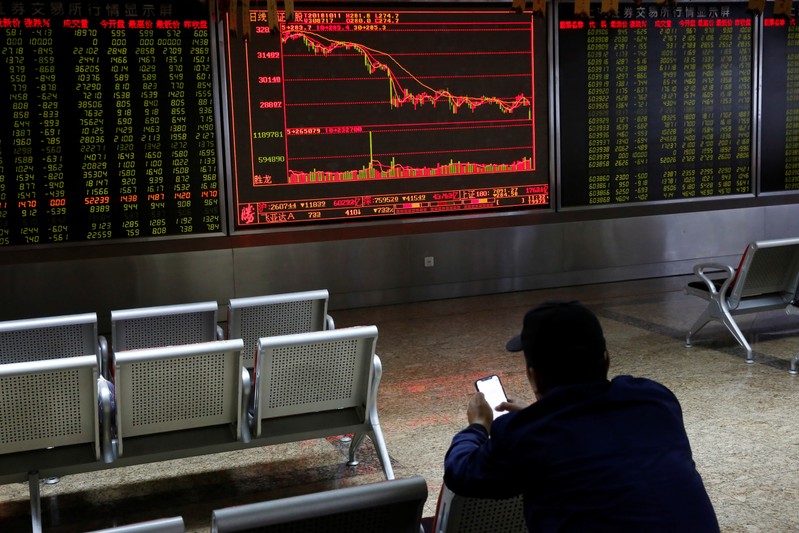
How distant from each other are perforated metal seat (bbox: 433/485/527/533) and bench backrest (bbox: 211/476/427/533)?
8.0 inches

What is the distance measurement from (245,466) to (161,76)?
4.16 m

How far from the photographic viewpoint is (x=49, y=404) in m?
3.50

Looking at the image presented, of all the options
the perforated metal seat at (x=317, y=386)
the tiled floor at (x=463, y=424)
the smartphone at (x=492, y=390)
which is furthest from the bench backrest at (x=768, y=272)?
the smartphone at (x=492, y=390)

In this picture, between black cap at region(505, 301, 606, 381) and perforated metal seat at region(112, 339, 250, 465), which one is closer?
black cap at region(505, 301, 606, 381)

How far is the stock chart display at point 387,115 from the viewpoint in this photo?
315 inches

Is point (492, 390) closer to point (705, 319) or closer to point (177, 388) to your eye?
point (177, 388)

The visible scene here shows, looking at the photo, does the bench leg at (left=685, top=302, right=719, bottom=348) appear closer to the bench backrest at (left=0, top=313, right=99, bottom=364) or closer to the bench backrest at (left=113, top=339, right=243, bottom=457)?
the bench backrest at (left=113, top=339, right=243, bottom=457)

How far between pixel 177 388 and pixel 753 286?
4530 millimetres

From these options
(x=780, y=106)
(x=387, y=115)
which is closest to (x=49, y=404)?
(x=387, y=115)

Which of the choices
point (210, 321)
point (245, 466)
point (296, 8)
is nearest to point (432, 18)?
point (296, 8)

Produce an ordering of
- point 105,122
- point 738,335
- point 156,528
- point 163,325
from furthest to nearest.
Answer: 1. point 105,122
2. point 738,335
3. point 163,325
4. point 156,528

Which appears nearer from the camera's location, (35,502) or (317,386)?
(35,502)

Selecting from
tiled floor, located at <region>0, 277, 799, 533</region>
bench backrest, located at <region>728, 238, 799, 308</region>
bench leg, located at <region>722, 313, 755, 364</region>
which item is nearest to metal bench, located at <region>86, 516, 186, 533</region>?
tiled floor, located at <region>0, 277, 799, 533</region>

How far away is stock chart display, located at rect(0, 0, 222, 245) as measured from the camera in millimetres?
7238
